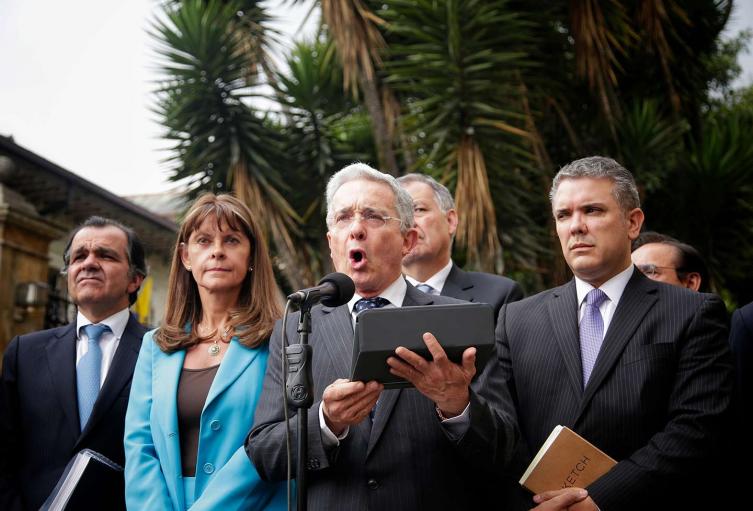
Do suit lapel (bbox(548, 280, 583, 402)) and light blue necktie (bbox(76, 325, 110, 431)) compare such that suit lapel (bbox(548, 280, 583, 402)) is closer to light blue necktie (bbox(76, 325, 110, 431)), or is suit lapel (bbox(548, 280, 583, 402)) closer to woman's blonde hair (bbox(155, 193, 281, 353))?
woman's blonde hair (bbox(155, 193, 281, 353))

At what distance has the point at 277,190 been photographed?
1076cm

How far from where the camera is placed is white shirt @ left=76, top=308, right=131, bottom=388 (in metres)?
3.65

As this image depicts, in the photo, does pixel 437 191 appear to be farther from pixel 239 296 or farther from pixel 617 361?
pixel 617 361

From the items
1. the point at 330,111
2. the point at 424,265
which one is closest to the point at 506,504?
the point at 424,265

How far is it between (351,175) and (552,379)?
106 cm

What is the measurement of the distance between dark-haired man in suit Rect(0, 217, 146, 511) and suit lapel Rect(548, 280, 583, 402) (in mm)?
1821

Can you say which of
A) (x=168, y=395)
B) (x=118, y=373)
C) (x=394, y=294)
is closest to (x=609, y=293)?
(x=394, y=294)

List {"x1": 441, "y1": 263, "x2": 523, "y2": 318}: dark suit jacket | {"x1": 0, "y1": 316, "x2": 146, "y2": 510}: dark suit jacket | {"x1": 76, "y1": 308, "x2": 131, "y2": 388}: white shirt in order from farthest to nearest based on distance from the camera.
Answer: {"x1": 441, "y1": 263, "x2": 523, "y2": 318}: dark suit jacket
{"x1": 76, "y1": 308, "x2": 131, "y2": 388}: white shirt
{"x1": 0, "y1": 316, "x2": 146, "y2": 510}: dark suit jacket

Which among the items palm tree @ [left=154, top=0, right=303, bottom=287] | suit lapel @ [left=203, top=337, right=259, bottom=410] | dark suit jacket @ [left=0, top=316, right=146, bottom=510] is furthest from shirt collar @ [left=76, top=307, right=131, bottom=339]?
palm tree @ [left=154, top=0, right=303, bottom=287]

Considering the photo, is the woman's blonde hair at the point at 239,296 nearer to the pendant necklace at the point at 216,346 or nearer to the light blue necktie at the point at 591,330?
the pendant necklace at the point at 216,346

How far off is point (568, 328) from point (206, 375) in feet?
4.60

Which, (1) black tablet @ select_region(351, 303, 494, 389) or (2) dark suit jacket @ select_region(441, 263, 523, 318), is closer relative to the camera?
(1) black tablet @ select_region(351, 303, 494, 389)

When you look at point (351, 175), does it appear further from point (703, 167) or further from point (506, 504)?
point (703, 167)

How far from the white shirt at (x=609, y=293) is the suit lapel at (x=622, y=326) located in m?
0.03
